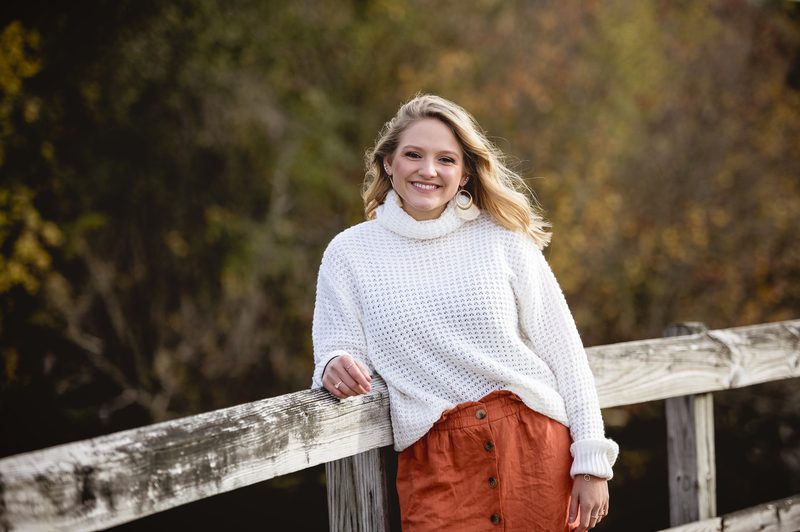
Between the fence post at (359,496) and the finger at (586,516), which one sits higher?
the fence post at (359,496)

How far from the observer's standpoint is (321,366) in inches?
87.8

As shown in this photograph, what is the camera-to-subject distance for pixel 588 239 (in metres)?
9.07

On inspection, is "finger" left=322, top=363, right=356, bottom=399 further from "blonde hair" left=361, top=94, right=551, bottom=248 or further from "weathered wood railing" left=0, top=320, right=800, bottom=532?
"blonde hair" left=361, top=94, right=551, bottom=248

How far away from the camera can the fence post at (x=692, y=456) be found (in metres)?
3.08

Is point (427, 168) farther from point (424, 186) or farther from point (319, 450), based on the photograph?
point (319, 450)

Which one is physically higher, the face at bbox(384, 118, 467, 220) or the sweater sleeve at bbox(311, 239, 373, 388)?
the face at bbox(384, 118, 467, 220)

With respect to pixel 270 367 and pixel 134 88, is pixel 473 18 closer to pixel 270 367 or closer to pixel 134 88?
pixel 134 88

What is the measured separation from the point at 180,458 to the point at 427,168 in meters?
1.15

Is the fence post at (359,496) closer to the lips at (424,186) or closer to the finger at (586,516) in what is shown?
the finger at (586,516)

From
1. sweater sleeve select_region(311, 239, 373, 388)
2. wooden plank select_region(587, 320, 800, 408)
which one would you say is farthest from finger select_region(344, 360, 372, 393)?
wooden plank select_region(587, 320, 800, 408)

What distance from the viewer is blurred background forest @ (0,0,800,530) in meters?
6.98

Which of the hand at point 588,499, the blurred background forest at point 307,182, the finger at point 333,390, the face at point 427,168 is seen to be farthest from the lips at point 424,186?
the blurred background forest at point 307,182

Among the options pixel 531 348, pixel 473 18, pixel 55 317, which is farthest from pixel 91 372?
pixel 531 348

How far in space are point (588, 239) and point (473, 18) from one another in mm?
2677
